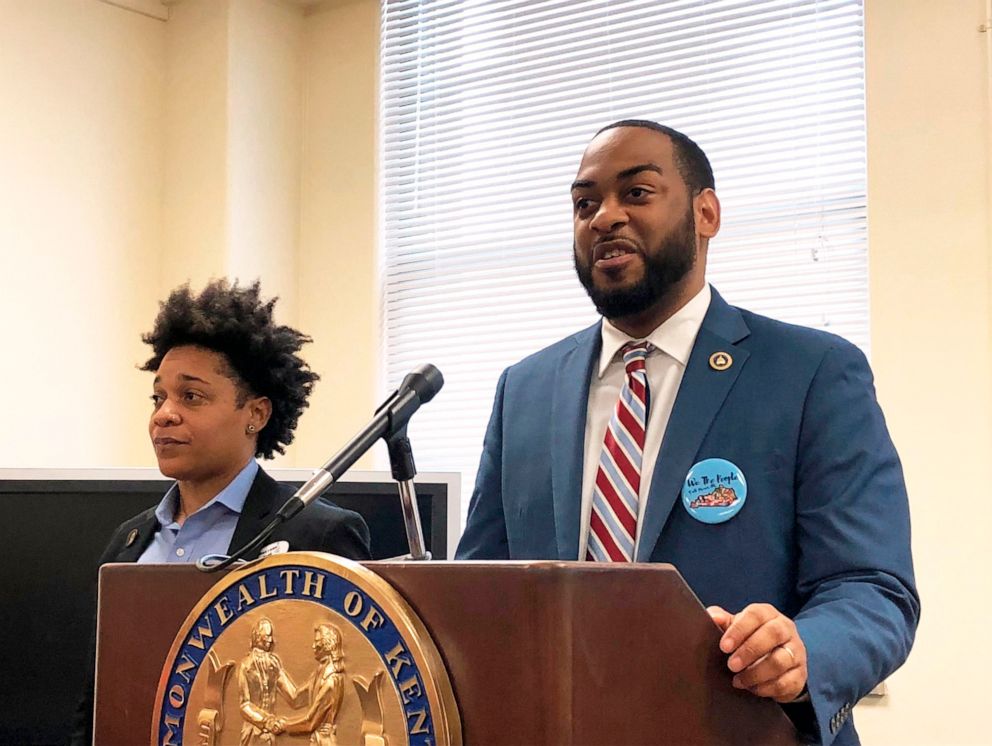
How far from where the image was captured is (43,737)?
129 inches

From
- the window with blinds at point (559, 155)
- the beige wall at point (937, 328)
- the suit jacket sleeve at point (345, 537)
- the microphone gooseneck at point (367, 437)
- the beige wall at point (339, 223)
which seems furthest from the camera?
the beige wall at point (339, 223)

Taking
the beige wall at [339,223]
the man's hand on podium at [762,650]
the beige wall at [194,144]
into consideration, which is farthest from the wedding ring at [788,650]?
the beige wall at [194,144]

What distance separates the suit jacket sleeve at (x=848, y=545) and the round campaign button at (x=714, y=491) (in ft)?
0.23

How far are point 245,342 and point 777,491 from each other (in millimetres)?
1364

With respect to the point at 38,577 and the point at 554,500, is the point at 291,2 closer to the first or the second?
the point at 38,577

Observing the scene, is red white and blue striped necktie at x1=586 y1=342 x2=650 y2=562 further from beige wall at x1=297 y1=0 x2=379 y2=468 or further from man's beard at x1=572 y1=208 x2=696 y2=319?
beige wall at x1=297 y1=0 x2=379 y2=468

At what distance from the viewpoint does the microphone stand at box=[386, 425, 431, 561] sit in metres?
1.36

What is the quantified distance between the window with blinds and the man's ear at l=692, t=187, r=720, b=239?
6.17 feet

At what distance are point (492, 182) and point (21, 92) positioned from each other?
167 centimetres

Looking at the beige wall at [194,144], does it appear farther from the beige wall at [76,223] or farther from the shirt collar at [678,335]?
the shirt collar at [678,335]

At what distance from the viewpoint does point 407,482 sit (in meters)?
1.38

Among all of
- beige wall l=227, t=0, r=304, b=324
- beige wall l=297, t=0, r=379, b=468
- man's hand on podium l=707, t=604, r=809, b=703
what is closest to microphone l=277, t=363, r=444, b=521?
man's hand on podium l=707, t=604, r=809, b=703

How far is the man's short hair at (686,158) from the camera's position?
1.69 metres

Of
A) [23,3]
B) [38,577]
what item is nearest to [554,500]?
[38,577]
